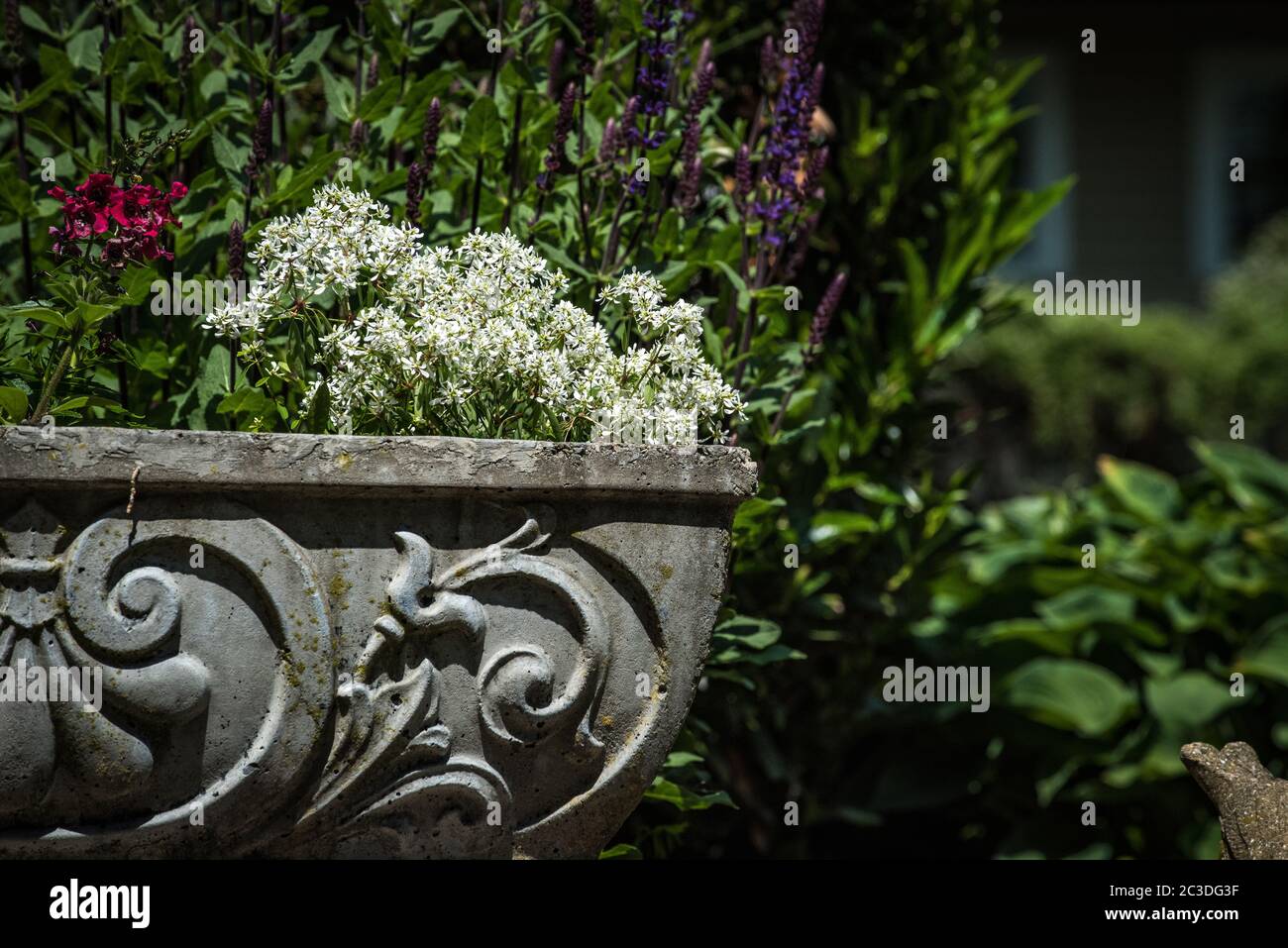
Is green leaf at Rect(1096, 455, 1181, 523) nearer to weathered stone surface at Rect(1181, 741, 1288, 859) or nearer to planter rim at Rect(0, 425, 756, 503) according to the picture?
weathered stone surface at Rect(1181, 741, 1288, 859)

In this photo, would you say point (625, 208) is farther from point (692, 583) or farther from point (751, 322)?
point (692, 583)

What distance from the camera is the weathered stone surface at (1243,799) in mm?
1980


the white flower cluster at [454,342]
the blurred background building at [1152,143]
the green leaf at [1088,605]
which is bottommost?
the green leaf at [1088,605]

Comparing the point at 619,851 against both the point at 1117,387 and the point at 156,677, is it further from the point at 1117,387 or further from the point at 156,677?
the point at 1117,387

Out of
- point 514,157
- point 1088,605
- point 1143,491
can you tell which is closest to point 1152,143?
point 1143,491

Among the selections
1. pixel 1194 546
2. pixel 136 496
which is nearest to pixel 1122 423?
pixel 1194 546

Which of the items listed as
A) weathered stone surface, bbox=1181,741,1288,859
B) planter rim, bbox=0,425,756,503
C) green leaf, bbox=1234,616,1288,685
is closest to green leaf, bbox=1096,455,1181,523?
green leaf, bbox=1234,616,1288,685

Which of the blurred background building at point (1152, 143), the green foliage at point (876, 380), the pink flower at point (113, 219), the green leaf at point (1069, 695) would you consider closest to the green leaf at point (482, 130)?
the pink flower at point (113, 219)

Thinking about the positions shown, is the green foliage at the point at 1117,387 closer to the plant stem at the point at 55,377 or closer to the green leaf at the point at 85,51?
the green leaf at the point at 85,51

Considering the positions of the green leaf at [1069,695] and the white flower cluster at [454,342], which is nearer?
the white flower cluster at [454,342]

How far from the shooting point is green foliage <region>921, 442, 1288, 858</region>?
3570mm

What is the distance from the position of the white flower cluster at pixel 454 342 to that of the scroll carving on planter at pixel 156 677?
327 mm

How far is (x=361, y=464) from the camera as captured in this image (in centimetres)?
170
